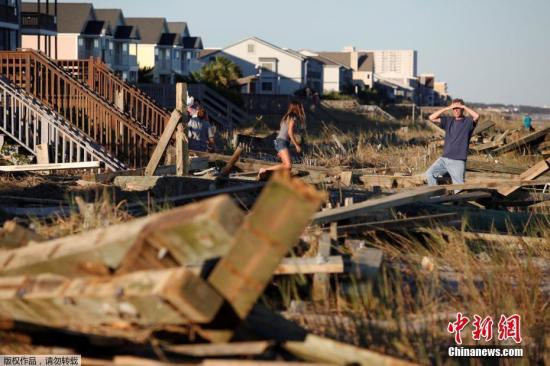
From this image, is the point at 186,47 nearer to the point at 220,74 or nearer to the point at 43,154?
the point at 220,74

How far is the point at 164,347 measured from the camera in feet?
17.3

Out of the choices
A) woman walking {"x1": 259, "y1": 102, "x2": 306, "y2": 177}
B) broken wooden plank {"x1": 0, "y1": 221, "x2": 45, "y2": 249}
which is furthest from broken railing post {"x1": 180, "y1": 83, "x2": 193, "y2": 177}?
broken wooden plank {"x1": 0, "y1": 221, "x2": 45, "y2": 249}

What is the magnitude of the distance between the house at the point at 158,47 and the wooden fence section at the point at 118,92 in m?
65.6

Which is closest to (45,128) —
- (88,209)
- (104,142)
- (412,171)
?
(104,142)

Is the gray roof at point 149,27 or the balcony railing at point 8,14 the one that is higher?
the gray roof at point 149,27

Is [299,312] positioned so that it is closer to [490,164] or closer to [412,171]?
[490,164]

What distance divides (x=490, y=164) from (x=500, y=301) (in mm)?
11358

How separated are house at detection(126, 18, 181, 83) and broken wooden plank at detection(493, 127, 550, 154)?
67.7m

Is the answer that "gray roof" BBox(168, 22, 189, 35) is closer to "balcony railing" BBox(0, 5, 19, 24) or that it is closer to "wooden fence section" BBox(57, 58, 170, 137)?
"balcony railing" BBox(0, 5, 19, 24)

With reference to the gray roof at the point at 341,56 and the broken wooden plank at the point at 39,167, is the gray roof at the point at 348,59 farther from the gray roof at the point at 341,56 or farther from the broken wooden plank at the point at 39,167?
the broken wooden plank at the point at 39,167

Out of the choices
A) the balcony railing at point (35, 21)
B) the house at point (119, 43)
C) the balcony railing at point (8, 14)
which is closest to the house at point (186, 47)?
the house at point (119, 43)

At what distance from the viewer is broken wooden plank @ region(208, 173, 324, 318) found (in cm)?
474

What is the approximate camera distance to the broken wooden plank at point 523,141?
880 inches

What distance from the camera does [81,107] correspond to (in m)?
20.4
